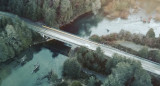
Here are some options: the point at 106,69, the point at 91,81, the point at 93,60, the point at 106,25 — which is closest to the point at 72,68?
the point at 93,60

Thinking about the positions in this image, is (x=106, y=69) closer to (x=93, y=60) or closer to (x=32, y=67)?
(x=93, y=60)

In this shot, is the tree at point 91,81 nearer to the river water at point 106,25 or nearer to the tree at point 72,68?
the tree at point 72,68

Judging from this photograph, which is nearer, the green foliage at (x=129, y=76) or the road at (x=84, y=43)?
the green foliage at (x=129, y=76)

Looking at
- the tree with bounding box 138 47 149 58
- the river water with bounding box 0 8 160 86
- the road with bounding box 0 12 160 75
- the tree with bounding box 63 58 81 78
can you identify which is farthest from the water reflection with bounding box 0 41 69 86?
the tree with bounding box 138 47 149 58

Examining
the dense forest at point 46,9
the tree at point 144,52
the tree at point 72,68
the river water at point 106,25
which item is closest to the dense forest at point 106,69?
the tree at point 72,68

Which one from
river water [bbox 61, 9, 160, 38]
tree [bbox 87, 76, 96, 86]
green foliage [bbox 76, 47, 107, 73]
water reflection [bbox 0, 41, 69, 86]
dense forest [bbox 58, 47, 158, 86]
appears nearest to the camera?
dense forest [bbox 58, 47, 158, 86]

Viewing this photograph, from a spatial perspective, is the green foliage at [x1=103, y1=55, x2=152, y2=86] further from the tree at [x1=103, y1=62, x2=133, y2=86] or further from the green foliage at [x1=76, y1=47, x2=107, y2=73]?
the green foliage at [x1=76, y1=47, x2=107, y2=73]
